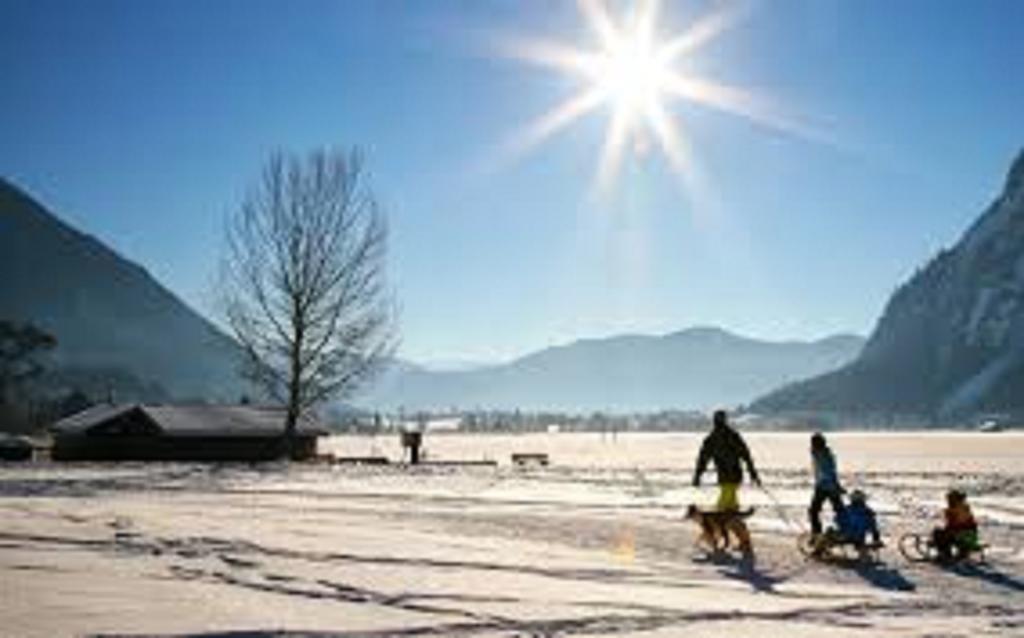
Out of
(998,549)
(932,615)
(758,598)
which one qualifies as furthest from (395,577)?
(998,549)

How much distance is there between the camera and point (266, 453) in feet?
231

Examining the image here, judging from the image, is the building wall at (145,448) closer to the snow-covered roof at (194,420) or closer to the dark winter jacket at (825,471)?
the snow-covered roof at (194,420)

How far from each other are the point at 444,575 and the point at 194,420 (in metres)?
56.3

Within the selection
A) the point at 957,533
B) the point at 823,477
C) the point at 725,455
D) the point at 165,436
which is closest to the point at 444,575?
the point at 725,455

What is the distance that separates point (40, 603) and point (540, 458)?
62719 millimetres

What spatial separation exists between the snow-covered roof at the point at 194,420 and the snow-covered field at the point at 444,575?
125 ft

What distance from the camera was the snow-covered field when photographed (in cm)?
1166

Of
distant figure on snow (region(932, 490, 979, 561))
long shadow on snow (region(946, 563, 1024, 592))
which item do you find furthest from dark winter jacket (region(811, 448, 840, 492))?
long shadow on snow (region(946, 563, 1024, 592))

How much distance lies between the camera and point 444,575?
1497cm

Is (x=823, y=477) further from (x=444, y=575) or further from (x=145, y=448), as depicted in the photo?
(x=145, y=448)

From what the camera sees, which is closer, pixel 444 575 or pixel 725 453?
pixel 444 575

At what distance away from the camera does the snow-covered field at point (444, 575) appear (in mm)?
11656

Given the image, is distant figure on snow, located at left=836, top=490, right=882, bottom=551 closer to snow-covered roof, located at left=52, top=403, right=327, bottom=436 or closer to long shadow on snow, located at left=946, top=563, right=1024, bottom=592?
long shadow on snow, located at left=946, top=563, right=1024, bottom=592

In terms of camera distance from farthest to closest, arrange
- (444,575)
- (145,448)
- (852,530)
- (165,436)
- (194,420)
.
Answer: (194,420) → (165,436) → (145,448) → (852,530) → (444,575)
